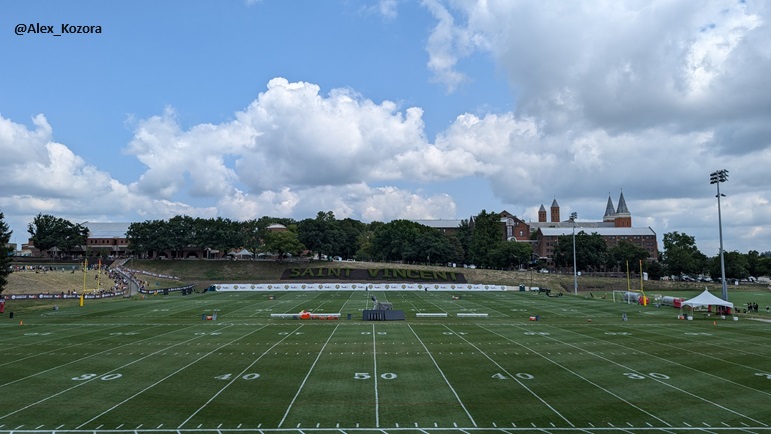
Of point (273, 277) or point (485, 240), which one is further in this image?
point (485, 240)

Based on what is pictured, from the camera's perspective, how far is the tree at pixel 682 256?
141250 mm

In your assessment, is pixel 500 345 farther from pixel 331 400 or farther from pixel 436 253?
pixel 436 253

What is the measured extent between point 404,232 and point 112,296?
9101 cm

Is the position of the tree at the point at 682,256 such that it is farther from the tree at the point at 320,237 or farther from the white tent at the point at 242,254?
the white tent at the point at 242,254

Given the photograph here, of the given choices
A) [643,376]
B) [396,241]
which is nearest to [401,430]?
[643,376]

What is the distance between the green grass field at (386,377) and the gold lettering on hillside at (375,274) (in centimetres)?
7196

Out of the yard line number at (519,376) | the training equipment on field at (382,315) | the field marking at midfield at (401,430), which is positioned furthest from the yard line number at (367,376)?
the training equipment on field at (382,315)

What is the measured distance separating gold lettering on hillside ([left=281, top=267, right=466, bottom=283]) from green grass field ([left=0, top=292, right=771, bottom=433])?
7196 cm

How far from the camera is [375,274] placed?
394ft

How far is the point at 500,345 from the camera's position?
116ft

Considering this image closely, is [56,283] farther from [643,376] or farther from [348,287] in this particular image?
[643,376]

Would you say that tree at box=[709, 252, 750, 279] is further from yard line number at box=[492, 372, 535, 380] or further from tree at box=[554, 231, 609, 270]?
yard line number at box=[492, 372, 535, 380]

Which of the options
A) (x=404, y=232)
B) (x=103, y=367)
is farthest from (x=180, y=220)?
(x=103, y=367)

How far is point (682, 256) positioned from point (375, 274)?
279 ft
